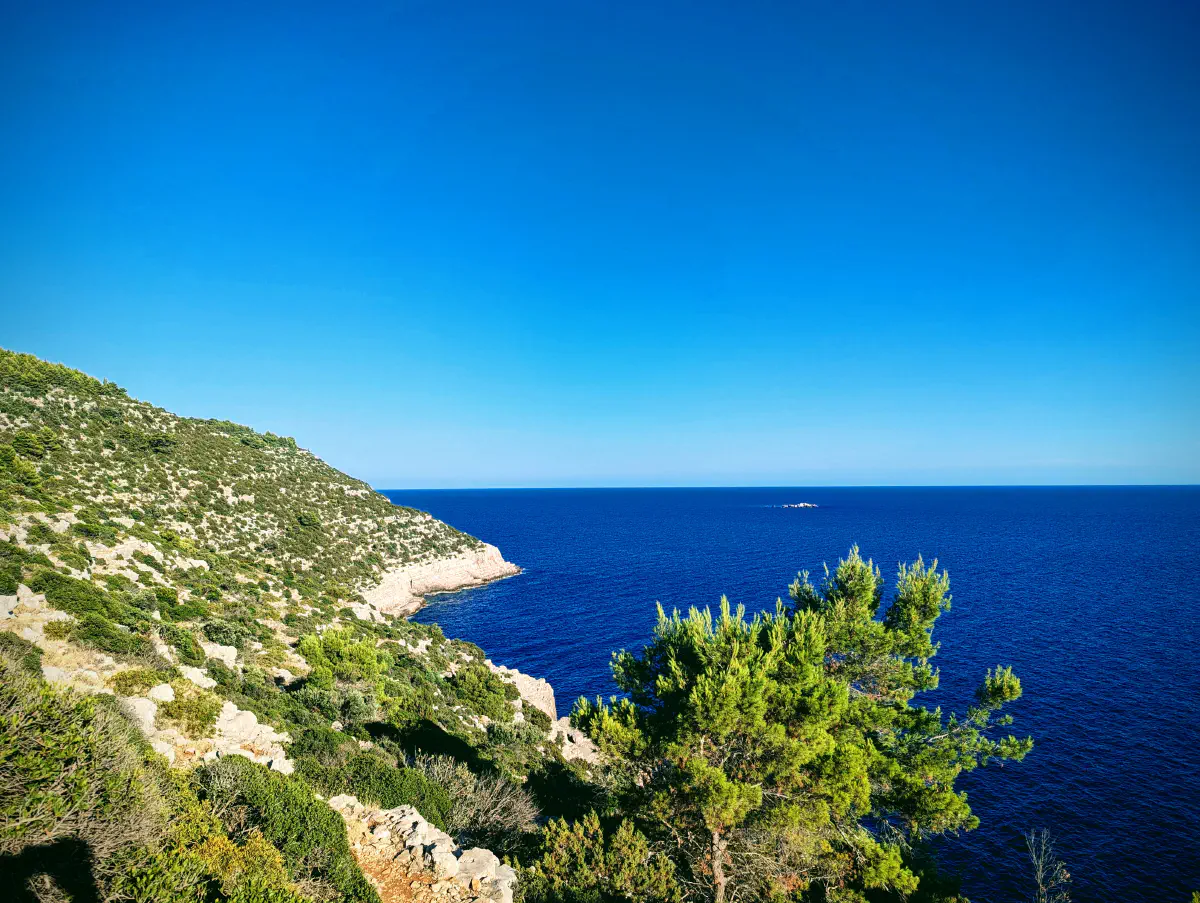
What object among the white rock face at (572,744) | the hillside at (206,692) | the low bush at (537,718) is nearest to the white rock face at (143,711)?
the hillside at (206,692)

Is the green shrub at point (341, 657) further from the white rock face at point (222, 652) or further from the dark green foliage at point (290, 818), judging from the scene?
the dark green foliage at point (290, 818)

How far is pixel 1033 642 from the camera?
53.8m

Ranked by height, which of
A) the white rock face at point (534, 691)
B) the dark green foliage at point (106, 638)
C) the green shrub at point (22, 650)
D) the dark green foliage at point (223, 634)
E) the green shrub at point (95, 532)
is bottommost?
the white rock face at point (534, 691)

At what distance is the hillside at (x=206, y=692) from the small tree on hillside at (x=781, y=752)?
17.9 ft

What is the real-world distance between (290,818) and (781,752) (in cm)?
1343

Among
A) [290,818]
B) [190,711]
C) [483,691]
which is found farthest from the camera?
[483,691]

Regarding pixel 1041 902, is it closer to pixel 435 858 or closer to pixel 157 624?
pixel 435 858

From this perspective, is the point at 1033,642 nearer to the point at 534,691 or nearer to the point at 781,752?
the point at 534,691

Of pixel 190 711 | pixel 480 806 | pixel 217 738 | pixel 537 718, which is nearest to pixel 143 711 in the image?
pixel 190 711

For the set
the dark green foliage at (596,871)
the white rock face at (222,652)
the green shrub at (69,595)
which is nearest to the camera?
the dark green foliage at (596,871)

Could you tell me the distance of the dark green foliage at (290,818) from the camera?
1152cm

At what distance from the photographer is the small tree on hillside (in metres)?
15.8

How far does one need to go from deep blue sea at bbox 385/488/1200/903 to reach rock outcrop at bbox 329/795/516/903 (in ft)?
84.9

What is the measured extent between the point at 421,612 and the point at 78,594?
50.0 meters
